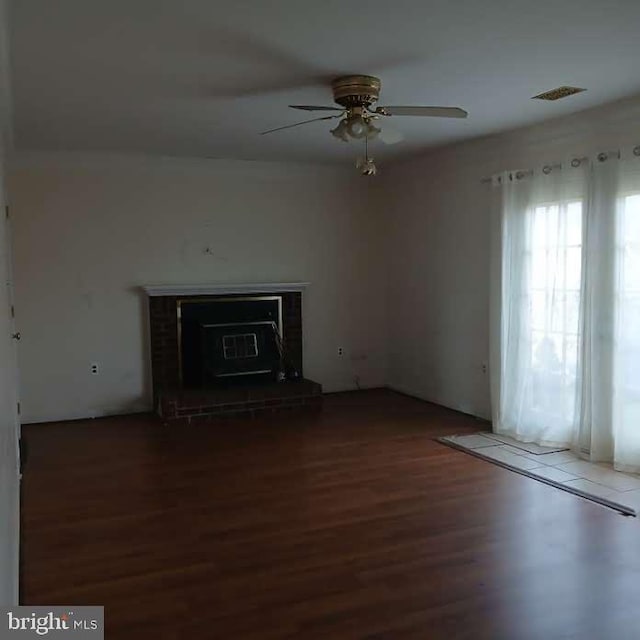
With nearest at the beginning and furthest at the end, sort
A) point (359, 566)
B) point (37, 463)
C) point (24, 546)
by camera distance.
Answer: point (359, 566) < point (24, 546) < point (37, 463)

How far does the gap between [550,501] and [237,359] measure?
3243 mm

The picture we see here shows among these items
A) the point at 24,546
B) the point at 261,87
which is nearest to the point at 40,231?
the point at 261,87

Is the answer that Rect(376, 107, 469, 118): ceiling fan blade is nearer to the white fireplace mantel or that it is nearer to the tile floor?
the tile floor

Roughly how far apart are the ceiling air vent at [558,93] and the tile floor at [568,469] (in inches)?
92.1

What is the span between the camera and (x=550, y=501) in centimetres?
364

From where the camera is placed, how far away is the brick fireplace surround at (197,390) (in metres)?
5.60

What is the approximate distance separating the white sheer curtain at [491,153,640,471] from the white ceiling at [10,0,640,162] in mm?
574

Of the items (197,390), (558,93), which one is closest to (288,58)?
(558,93)

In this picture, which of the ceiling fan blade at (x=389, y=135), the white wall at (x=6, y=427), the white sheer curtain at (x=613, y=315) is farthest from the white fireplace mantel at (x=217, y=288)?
the white sheer curtain at (x=613, y=315)

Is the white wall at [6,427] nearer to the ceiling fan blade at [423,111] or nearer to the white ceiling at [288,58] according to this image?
the white ceiling at [288,58]

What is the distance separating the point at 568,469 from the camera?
4.16m

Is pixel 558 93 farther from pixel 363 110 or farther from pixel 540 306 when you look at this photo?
pixel 540 306

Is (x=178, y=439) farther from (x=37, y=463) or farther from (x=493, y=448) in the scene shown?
(x=493, y=448)

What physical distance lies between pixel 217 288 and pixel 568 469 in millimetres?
3435
